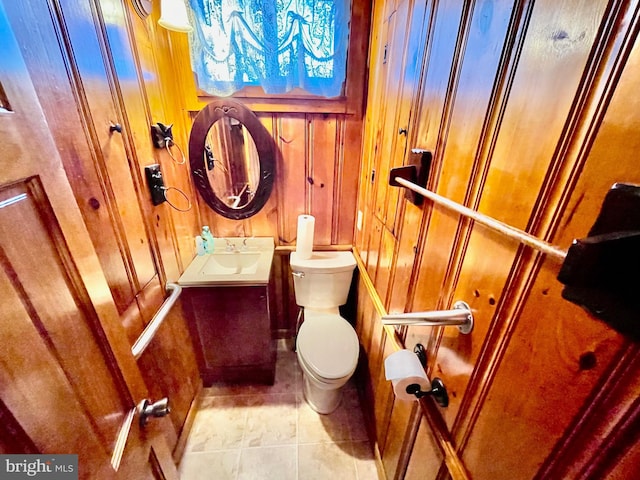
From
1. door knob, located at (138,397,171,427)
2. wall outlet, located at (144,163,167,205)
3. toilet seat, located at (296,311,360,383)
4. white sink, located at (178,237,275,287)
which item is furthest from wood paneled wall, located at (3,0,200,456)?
toilet seat, located at (296,311,360,383)

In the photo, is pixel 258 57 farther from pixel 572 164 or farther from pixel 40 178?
pixel 572 164

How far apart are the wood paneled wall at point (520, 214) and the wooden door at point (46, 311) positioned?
0.82 m

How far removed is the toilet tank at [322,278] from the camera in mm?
1648

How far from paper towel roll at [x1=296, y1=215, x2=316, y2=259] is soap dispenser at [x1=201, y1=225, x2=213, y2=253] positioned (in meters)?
0.57

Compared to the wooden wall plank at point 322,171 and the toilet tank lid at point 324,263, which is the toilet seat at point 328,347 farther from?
the wooden wall plank at point 322,171

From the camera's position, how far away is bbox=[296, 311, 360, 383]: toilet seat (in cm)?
131

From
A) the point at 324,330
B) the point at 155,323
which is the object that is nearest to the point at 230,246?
the point at 155,323

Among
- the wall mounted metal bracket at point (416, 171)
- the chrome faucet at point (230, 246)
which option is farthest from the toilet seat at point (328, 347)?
the wall mounted metal bracket at point (416, 171)

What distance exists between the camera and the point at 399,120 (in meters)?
1.04

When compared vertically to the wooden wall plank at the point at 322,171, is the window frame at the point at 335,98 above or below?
above

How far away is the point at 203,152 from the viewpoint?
1.51 metres

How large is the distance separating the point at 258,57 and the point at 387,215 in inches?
42.6

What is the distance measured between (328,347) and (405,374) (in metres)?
0.77

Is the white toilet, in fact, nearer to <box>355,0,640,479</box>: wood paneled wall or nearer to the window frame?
<box>355,0,640,479</box>: wood paneled wall
